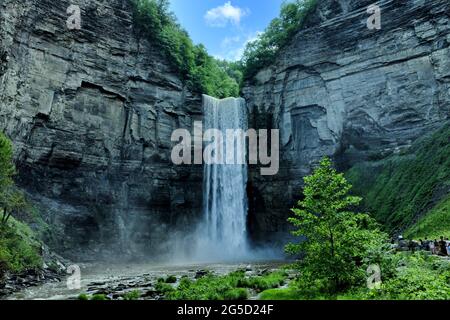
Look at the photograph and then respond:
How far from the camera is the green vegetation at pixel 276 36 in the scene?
4338cm

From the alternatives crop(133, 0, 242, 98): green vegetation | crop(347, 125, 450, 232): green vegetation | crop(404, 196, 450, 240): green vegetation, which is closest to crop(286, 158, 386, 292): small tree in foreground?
crop(404, 196, 450, 240): green vegetation

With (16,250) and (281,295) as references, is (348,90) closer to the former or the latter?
(281,295)

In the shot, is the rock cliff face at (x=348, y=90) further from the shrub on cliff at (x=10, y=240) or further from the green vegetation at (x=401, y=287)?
the shrub on cliff at (x=10, y=240)

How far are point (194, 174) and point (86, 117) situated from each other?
1306 centimetres

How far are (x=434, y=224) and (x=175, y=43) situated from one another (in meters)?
32.7

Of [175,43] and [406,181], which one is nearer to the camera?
[406,181]

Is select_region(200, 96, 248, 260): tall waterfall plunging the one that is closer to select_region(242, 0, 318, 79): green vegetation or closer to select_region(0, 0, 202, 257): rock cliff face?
select_region(0, 0, 202, 257): rock cliff face

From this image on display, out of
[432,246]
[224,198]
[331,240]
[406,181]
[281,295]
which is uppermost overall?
[406,181]

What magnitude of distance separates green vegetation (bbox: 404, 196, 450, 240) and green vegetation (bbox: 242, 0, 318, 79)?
26.8 metres

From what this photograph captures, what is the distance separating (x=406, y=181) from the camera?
29.8 metres

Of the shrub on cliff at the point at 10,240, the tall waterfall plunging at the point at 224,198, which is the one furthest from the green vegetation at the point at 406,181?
the shrub on cliff at the point at 10,240

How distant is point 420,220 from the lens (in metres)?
23.7

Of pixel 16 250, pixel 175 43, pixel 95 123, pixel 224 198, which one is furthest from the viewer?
pixel 175 43

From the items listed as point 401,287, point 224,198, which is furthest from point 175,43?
point 401,287
